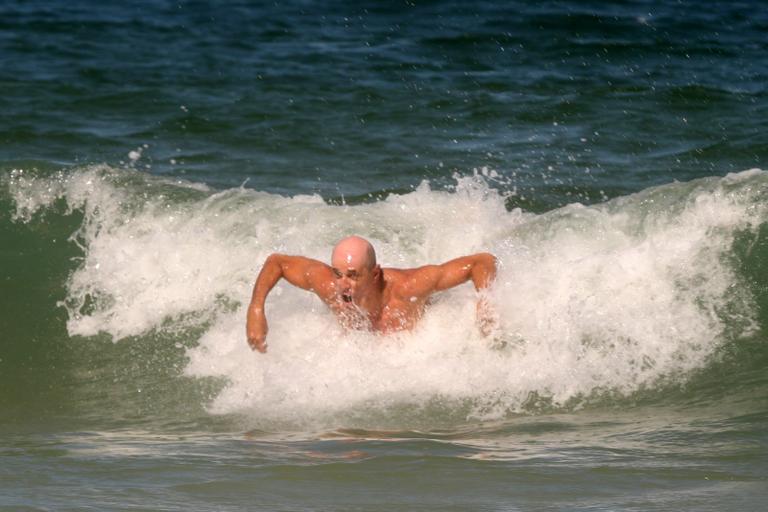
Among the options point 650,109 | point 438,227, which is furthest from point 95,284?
point 650,109

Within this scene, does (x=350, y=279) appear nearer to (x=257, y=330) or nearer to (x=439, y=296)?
(x=257, y=330)

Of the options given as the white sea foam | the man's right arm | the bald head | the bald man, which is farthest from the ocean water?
the bald head

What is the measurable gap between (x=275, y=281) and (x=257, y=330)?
1.06 feet

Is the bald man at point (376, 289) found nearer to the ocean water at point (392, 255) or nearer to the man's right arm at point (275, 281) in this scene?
the man's right arm at point (275, 281)

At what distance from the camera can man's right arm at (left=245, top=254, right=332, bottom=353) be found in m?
7.18

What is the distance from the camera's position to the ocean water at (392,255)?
5672 mm

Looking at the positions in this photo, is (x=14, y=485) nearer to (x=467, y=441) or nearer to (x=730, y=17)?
(x=467, y=441)

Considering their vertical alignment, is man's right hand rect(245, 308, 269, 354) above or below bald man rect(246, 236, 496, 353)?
below

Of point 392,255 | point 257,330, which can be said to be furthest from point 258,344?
point 392,255

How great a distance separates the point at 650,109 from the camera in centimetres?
1408

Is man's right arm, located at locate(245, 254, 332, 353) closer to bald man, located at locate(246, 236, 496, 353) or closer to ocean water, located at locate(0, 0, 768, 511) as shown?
bald man, located at locate(246, 236, 496, 353)

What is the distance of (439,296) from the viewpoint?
25.1 ft

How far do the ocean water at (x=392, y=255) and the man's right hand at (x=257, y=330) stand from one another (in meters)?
0.24

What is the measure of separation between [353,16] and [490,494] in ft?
42.8
